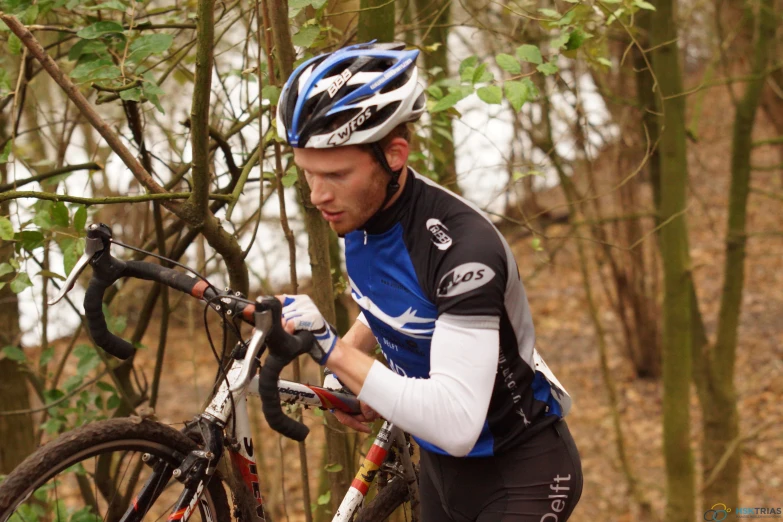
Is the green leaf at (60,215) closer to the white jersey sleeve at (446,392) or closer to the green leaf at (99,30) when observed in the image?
the green leaf at (99,30)

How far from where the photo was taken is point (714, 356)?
628 centimetres

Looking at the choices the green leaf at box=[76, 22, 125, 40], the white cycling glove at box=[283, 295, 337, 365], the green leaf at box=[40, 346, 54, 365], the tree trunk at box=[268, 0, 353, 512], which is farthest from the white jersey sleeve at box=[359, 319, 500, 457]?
the green leaf at box=[40, 346, 54, 365]

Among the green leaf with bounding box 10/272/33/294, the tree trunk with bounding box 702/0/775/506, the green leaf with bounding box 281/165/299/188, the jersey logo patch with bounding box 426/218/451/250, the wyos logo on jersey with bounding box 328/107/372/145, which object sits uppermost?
the wyos logo on jersey with bounding box 328/107/372/145

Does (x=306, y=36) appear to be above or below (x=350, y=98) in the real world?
above

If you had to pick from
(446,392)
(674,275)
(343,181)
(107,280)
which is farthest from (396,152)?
(674,275)

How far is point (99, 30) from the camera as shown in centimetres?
296

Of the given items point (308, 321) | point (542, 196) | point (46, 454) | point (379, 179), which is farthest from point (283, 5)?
point (542, 196)

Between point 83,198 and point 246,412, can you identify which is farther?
point 83,198

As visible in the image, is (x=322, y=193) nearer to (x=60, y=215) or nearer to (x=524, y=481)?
(x=524, y=481)

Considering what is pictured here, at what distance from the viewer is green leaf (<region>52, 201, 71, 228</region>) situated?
2.69m

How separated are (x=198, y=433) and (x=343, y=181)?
30.2 inches

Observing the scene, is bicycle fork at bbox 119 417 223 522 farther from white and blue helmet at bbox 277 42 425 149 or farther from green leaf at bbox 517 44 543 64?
green leaf at bbox 517 44 543 64

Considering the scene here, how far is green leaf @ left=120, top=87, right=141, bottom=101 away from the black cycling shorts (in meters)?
1.63

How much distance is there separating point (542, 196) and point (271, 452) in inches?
266
